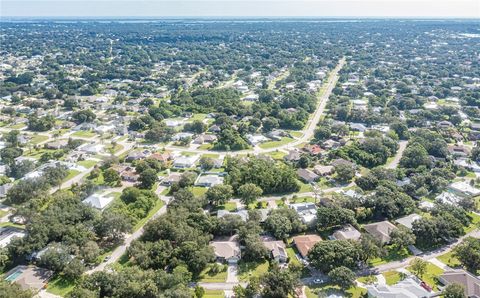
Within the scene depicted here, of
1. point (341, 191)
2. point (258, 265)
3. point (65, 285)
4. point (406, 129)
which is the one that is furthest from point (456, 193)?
point (65, 285)

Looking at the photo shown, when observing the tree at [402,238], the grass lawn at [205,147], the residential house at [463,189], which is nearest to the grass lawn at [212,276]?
the tree at [402,238]

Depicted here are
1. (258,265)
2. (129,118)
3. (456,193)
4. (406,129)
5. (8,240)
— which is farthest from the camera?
(129,118)

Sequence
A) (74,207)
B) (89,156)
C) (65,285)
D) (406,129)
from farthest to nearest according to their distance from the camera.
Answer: (406,129) → (89,156) → (74,207) → (65,285)

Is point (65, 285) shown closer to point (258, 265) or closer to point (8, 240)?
point (8, 240)

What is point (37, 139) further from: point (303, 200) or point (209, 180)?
point (303, 200)

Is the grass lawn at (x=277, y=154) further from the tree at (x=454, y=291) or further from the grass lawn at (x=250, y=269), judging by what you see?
the tree at (x=454, y=291)

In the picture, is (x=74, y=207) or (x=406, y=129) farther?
(x=406, y=129)
